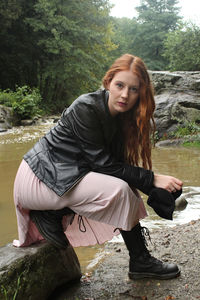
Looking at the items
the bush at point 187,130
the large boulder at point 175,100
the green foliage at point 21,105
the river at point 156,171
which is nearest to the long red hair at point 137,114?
the river at point 156,171

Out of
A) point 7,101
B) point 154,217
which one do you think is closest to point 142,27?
point 7,101

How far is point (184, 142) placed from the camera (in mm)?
8359

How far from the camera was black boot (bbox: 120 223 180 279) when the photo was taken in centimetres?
220

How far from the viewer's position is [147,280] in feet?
7.36

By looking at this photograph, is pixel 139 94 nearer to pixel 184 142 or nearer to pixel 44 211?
pixel 44 211

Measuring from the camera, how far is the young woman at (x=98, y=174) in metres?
1.94

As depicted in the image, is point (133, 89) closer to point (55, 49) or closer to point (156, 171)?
point (156, 171)

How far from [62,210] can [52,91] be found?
73.7 ft

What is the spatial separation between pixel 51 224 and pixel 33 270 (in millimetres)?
301

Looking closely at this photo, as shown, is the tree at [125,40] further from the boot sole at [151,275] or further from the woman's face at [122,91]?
the boot sole at [151,275]

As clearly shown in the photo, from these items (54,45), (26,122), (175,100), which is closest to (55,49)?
(54,45)

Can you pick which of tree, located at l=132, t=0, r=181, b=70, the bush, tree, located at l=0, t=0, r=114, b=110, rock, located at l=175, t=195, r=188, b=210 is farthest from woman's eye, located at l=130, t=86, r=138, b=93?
tree, located at l=132, t=0, r=181, b=70

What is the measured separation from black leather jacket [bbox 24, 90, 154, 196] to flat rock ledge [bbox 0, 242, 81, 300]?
41 centimetres

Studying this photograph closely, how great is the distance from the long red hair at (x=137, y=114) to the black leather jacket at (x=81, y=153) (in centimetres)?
17
